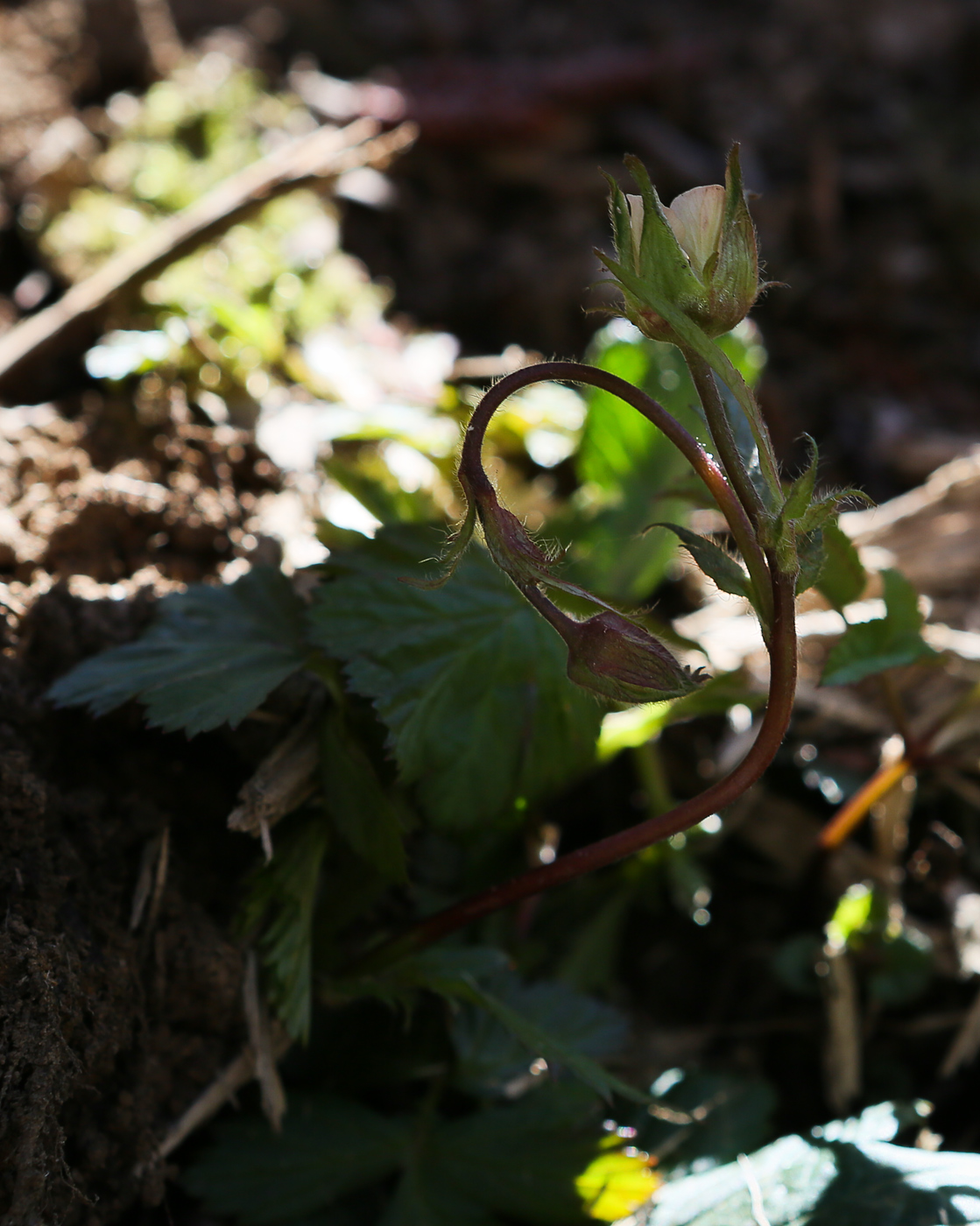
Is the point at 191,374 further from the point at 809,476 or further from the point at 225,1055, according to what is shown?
the point at 809,476

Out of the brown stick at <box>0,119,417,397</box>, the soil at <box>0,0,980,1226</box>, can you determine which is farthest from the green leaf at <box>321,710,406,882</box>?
the brown stick at <box>0,119,417,397</box>

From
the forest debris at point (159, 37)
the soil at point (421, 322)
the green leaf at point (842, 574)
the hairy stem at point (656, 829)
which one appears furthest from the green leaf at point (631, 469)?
the forest debris at point (159, 37)

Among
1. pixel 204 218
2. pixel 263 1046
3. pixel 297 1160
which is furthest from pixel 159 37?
pixel 297 1160

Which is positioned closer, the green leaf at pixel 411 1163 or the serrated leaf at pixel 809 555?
the serrated leaf at pixel 809 555

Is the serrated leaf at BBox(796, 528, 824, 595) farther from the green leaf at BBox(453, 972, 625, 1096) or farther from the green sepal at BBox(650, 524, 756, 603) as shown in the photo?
the green leaf at BBox(453, 972, 625, 1096)

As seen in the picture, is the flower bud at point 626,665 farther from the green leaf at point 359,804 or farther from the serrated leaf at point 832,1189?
the serrated leaf at point 832,1189

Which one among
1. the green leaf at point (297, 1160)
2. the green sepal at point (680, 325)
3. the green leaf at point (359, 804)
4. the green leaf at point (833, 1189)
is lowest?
the green leaf at point (833, 1189)
